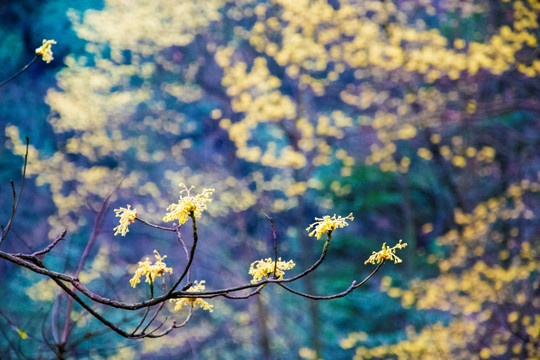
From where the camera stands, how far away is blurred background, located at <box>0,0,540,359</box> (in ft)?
18.9

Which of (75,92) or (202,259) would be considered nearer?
(75,92)

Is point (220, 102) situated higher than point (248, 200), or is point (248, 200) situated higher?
point (220, 102)

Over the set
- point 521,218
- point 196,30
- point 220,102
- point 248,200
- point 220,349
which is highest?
point 196,30

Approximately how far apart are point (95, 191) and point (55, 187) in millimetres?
607

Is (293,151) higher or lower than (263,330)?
higher

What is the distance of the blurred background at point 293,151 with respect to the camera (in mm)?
5770

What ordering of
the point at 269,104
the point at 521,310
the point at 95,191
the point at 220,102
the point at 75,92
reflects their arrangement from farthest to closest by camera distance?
the point at 220,102 < the point at 95,191 < the point at 75,92 < the point at 269,104 < the point at 521,310

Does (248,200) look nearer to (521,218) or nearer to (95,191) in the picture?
(95,191)

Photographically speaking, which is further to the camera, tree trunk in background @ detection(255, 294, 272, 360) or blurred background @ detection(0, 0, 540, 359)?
tree trunk in background @ detection(255, 294, 272, 360)

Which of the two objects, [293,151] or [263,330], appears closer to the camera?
[293,151]

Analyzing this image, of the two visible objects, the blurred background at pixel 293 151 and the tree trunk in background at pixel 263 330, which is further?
the tree trunk in background at pixel 263 330

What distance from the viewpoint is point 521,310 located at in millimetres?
4609

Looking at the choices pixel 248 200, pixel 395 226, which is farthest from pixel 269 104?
pixel 395 226

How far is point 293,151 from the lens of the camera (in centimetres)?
675
